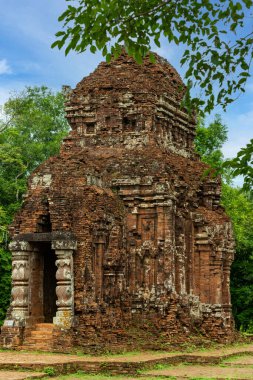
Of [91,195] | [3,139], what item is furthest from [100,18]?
[3,139]

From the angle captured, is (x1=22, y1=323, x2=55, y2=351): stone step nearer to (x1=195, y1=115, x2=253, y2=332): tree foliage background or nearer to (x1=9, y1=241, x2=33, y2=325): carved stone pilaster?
(x1=9, y1=241, x2=33, y2=325): carved stone pilaster

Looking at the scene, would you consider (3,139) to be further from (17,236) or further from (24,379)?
(24,379)

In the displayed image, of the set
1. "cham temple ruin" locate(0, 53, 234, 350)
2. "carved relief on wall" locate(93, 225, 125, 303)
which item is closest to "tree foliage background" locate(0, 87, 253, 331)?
"cham temple ruin" locate(0, 53, 234, 350)

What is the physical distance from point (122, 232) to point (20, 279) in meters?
2.68

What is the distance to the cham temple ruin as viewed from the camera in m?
15.4

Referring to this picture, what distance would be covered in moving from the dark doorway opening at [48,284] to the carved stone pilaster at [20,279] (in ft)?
2.85

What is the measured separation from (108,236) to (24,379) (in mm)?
5197

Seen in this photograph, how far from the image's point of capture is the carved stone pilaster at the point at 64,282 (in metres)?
15.0

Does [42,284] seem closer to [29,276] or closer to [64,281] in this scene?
[29,276]

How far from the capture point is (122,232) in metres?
17.0

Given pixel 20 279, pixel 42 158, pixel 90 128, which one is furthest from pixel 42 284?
pixel 42 158

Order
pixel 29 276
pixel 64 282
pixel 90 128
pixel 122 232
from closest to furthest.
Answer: pixel 64 282 < pixel 29 276 < pixel 122 232 < pixel 90 128

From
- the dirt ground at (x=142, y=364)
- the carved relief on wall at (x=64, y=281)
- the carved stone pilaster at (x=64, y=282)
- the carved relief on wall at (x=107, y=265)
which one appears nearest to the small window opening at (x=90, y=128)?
the carved relief on wall at (x=107, y=265)

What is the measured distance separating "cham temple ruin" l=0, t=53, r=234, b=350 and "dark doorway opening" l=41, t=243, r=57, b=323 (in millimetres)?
38
